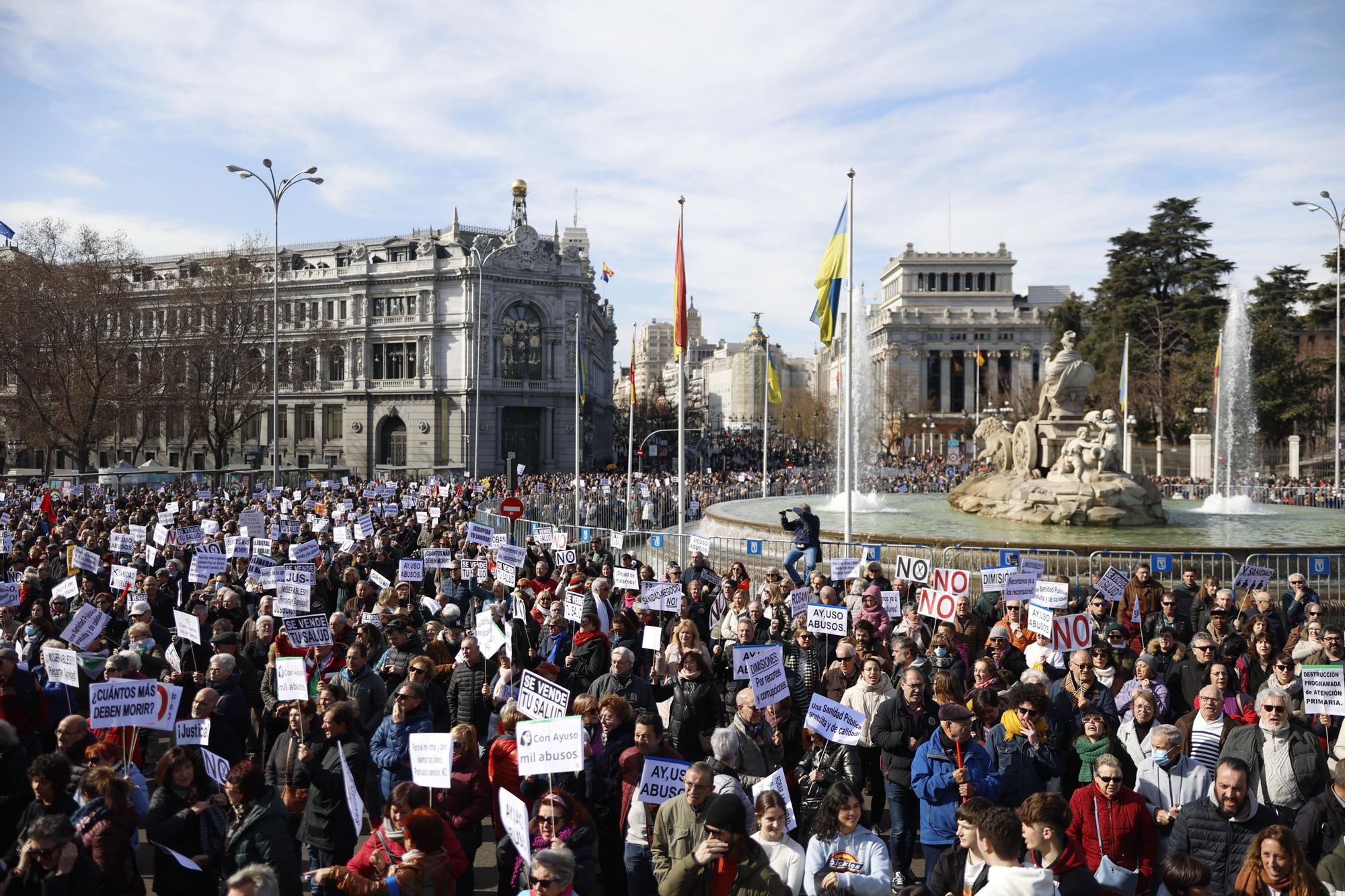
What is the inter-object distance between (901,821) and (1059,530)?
14.5 m

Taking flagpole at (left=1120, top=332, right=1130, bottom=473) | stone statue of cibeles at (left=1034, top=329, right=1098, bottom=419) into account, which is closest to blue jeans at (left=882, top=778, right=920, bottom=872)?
stone statue of cibeles at (left=1034, top=329, right=1098, bottom=419)

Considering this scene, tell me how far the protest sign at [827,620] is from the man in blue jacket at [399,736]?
4.57 metres

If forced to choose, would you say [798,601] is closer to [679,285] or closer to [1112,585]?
[1112,585]

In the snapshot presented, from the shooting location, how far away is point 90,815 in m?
5.67

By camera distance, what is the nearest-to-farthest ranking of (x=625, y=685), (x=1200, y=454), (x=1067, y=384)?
(x=625, y=685), (x=1067, y=384), (x=1200, y=454)

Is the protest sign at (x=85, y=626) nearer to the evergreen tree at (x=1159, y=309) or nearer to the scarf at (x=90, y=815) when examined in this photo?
the scarf at (x=90, y=815)

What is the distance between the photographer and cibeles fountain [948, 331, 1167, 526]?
69.7 ft

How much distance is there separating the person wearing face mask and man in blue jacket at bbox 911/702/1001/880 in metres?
0.91

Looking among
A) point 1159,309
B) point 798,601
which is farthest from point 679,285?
point 1159,309

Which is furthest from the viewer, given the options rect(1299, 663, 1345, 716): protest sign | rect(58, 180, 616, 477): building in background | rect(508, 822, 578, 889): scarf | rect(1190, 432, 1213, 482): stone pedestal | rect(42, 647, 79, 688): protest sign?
rect(58, 180, 616, 477): building in background

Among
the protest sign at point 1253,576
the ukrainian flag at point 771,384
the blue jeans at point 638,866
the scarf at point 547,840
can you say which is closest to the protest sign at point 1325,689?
the blue jeans at point 638,866

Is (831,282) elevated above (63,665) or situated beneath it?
elevated above

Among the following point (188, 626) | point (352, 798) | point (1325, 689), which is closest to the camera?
point (352, 798)

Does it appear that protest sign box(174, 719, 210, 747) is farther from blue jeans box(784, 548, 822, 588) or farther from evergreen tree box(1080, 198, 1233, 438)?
evergreen tree box(1080, 198, 1233, 438)
